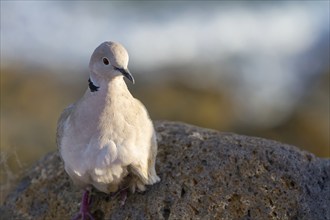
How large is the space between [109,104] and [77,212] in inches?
36.7

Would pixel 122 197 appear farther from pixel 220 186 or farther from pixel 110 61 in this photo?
pixel 110 61

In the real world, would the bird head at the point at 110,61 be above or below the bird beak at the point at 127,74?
above

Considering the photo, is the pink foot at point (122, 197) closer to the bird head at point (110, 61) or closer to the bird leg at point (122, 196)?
the bird leg at point (122, 196)

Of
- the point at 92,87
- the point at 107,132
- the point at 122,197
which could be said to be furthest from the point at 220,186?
the point at 92,87

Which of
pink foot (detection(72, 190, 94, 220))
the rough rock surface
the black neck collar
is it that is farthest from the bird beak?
pink foot (detection(72, 190, 94, 220))

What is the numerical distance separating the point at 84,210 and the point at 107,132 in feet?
2.31

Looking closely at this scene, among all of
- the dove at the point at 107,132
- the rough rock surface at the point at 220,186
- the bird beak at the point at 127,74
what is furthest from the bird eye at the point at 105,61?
the rough rock surface at the point at 220,186

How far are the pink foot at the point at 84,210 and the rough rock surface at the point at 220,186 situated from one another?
0.24 ft

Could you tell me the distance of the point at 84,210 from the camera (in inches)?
244

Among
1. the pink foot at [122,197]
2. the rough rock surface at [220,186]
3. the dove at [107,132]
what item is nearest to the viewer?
the dove at [107,132]

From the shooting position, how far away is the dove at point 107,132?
5.77 metres

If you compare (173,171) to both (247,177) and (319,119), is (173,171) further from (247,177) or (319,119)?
(319,119)

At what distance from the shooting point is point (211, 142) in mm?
6281

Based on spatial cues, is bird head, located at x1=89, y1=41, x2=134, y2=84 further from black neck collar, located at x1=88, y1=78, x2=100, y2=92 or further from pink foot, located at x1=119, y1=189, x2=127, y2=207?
pink foot, located at x1=119, y1=189, x2=127, y2=207
